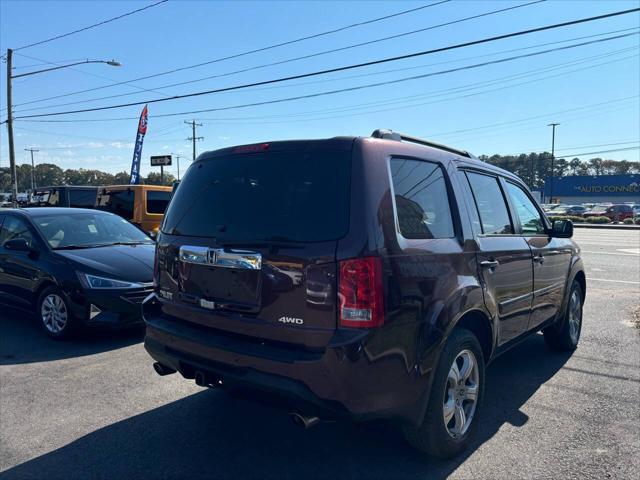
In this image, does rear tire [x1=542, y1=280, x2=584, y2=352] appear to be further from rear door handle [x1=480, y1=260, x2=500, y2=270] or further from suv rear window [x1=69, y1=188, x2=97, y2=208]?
suv rear window [x1=69, y1=188, x2=97, y2=208]

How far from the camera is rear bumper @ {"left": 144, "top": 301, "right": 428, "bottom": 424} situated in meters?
2.53

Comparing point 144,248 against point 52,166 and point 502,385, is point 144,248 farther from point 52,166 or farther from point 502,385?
point 52,166

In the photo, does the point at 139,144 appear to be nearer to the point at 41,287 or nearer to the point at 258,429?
the point at 41,287

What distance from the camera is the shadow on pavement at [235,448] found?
3045 mm

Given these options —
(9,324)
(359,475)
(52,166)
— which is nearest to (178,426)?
(359,475)

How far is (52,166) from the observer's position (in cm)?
12431

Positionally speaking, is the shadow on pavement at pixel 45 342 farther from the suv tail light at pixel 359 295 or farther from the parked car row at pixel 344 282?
the suv tail light at pixel 359 295

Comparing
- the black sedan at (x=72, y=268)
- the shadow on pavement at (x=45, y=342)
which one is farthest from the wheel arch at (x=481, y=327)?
the shadow on pavement at (x=45, y=342)

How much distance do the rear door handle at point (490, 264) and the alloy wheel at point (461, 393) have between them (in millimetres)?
602

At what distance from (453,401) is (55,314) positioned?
4.82 metres

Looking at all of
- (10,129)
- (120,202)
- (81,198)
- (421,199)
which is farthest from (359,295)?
(10,129)

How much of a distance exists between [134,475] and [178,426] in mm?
668

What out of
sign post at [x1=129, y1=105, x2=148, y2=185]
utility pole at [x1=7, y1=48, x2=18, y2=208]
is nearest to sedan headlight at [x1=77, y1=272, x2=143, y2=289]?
utility pole at [x1=7, y1=48, x2=18, y2=208]

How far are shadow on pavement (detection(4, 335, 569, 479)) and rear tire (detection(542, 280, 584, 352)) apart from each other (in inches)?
61.6
